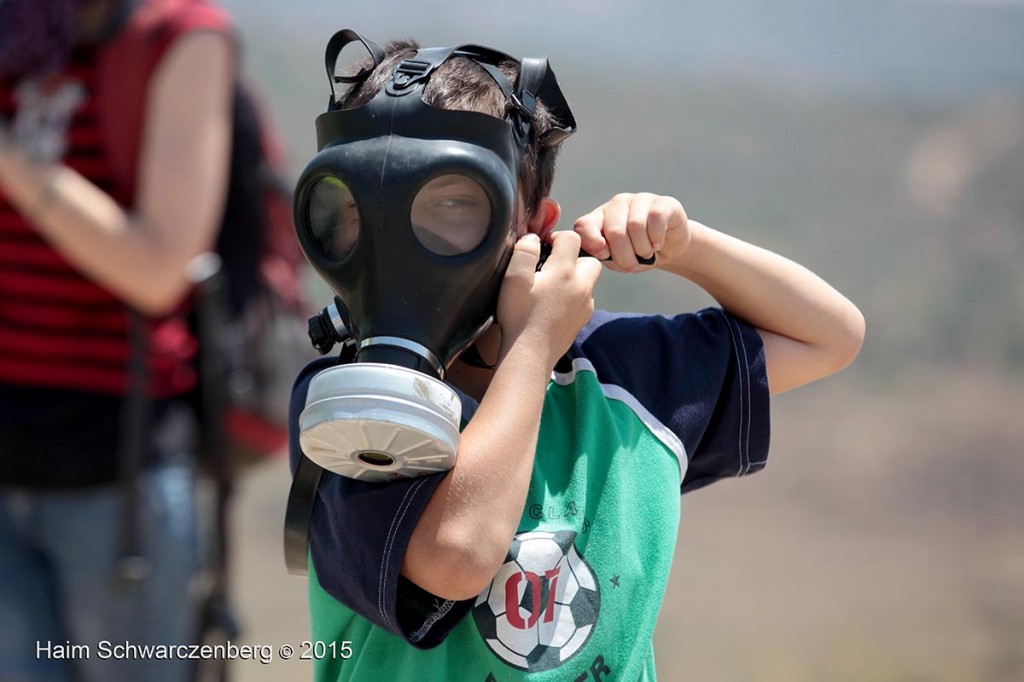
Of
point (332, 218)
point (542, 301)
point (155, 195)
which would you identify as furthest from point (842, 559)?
point (332, 218)

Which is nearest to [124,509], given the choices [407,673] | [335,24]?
[407,673]

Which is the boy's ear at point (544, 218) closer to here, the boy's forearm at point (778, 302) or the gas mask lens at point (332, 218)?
the boy's forearm at point (778, 302)

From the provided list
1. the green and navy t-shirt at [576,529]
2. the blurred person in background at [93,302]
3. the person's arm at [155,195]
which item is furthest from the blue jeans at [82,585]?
the green and navy t-shirt at [576,529]

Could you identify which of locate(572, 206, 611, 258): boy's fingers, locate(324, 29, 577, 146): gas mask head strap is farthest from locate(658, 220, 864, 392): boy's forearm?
locate(324, 29, 577, 146): gas mask head strap

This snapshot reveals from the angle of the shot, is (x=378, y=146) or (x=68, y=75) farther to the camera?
(x=68, y=75)

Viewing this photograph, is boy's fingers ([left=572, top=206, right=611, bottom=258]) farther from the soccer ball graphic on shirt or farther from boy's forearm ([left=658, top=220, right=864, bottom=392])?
the soccer ball graphic on shirt

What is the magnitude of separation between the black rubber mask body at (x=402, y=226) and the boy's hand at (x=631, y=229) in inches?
7.4

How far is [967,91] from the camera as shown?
37.1ft

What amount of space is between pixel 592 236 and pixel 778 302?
11.8 inches

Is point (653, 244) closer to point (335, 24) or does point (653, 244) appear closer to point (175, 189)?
point (175, 189)

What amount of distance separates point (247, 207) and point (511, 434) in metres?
1.41

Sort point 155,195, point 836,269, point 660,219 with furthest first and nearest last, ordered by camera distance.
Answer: point 836,269
point 155,195
point 660,219

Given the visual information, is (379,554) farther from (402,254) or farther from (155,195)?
(155,195)

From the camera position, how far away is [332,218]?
4.47 feet
